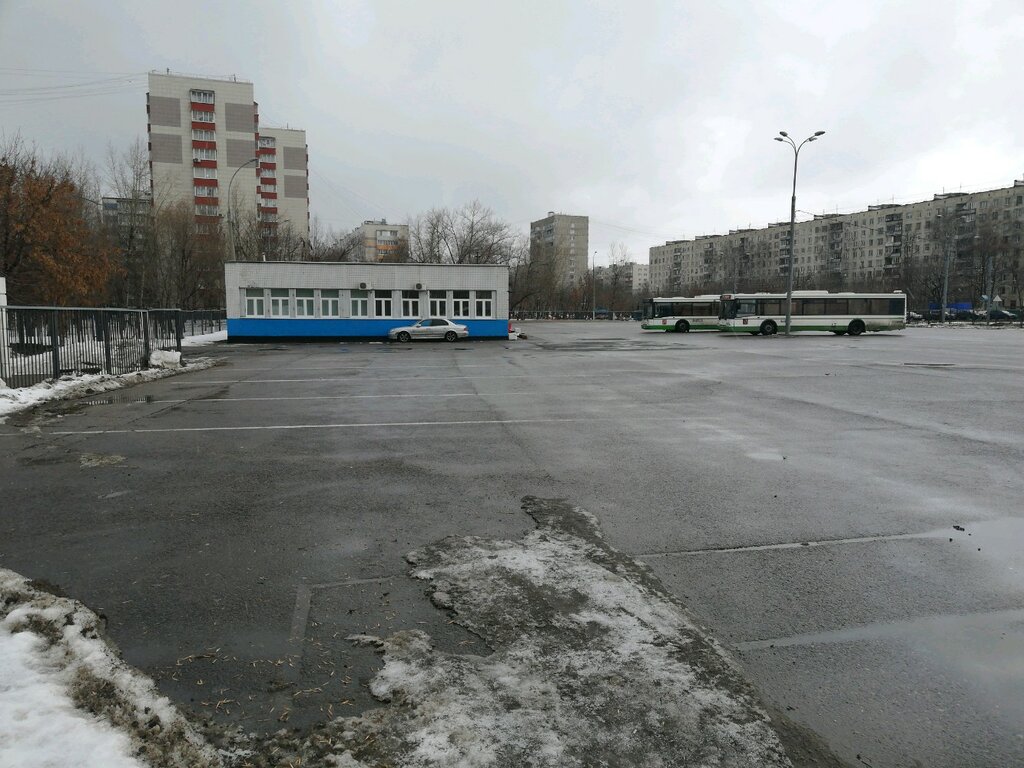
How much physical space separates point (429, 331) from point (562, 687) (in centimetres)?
3765

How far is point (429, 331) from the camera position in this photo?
4003cm

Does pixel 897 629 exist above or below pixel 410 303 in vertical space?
below

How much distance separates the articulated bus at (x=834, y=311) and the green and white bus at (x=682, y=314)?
1035cm

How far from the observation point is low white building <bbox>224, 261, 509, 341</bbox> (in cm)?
4062

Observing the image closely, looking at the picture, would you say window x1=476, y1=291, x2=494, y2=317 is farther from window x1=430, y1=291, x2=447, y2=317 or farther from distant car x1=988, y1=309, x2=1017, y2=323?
distant car x1=988, y1=309, x2=1017, y2=323

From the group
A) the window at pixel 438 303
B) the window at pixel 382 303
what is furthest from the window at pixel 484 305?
the window at pixel 382 303

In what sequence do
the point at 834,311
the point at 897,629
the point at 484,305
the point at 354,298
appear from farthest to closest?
the point at 834,311
the point at 484,305
the point at 354,298
the point at 897,629

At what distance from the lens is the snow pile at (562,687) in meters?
2.62

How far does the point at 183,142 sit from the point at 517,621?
326 feet

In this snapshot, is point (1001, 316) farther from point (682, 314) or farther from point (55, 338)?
point (55, 338)

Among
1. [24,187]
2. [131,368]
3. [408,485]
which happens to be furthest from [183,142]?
[408,485]

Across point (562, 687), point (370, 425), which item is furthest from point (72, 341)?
point (562, 687)

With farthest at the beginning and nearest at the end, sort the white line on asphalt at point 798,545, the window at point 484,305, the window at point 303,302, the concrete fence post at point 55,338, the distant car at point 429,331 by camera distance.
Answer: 1. the window at point 484,305
2. the window at point 303,302
3. the distant car at point 429,331
4. the concrete fence post at point 55,338
5. the white line on asphalt at point 798,545

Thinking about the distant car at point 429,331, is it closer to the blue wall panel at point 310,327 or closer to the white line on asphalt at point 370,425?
the blue wall panel at point 310,327
